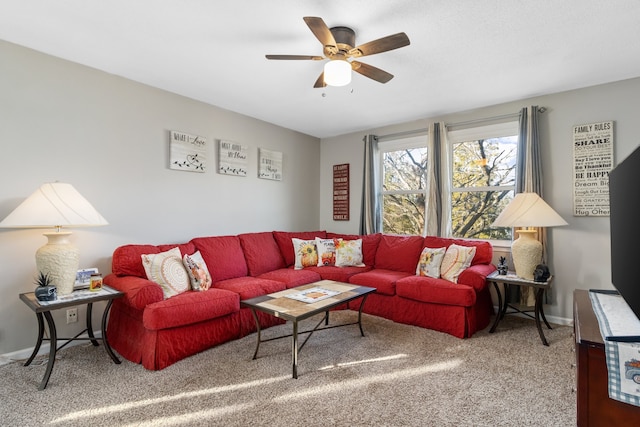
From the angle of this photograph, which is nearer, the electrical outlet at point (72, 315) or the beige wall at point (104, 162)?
the beige wall at point (104, 162)

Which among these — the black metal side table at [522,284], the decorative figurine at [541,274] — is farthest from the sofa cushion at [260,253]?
the decorative figurine at [541,274]

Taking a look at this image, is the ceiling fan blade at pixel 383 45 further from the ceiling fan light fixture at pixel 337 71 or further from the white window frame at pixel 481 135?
the white window frame at pixel 481 135

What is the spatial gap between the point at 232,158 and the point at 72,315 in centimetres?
222

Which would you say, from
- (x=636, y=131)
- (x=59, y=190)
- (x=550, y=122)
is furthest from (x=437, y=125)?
(x=59, y=190)

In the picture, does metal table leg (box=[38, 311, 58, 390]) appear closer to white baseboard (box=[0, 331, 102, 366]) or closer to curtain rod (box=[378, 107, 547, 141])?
white baseboard (box=[0, 331, 102, 366])

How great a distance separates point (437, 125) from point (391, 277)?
2029mm

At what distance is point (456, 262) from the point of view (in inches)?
127

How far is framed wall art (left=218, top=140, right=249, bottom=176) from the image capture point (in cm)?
377

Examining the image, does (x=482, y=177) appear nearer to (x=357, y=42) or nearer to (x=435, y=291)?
(x=435, y=291)

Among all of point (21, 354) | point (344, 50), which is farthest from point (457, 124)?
point (21, 354)

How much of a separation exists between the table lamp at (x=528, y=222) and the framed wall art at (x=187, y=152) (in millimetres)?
3201

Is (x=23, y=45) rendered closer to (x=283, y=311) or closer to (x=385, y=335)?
(x=283, y=311)

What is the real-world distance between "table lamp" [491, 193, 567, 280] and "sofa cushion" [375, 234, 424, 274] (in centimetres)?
101

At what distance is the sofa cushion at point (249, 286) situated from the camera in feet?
9.49
